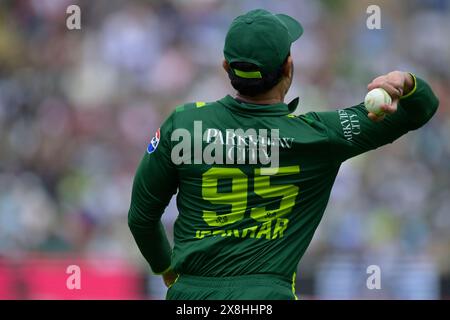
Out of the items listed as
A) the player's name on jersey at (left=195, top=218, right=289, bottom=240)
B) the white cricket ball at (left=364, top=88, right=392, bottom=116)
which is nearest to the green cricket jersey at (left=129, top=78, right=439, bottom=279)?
the player's name on jersey at (left=195, top=218, right=289, bottom=240)

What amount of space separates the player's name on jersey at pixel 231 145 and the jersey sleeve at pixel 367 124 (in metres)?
0.18

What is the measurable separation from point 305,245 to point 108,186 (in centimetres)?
808

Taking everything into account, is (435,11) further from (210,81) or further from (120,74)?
(120,74)

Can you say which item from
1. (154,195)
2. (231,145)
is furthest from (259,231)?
(154,195)

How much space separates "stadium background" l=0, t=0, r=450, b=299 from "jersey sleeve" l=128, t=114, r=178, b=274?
6.03m

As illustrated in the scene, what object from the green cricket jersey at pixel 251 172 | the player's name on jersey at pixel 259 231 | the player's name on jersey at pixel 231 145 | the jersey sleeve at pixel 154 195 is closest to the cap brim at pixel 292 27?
the green cricket jersey at pixel 251 172

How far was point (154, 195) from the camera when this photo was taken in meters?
3.81

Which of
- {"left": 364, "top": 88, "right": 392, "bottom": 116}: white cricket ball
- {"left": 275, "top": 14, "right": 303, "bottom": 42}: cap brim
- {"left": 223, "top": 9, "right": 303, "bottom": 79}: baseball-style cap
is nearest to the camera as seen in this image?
{"left": 364, "top": 88, "right": 392, "bottom": 116}: white cricket ball

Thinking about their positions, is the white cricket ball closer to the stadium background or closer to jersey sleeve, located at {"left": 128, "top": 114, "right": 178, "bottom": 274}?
jersey sleeve, located at {"left": 128, "top": 114, "right": 178, "bottom": 274}

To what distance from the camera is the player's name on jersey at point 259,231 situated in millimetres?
3631

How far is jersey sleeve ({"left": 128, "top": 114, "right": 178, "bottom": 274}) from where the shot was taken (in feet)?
12.2

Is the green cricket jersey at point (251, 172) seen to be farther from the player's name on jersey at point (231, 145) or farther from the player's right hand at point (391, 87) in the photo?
the player's right hand at point (391, 87)

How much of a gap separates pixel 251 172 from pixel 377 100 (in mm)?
532
